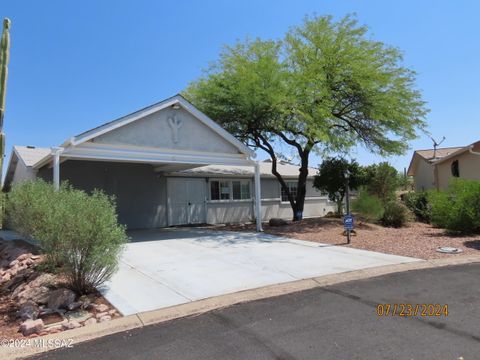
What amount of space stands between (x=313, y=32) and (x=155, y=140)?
8156 millimetres

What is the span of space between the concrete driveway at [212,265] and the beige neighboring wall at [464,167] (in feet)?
54.8

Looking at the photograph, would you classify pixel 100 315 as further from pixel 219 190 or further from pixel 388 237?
pixel 219 190

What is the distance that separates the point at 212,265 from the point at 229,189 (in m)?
12.1

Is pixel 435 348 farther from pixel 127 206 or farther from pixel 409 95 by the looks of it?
pixel 127 206

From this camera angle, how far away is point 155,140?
13.3 metres

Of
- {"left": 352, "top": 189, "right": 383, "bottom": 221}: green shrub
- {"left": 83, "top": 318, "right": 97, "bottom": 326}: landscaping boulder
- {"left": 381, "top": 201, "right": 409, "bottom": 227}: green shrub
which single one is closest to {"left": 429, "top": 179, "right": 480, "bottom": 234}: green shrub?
{"left": 381, "top": 201, "right": 409, "bottom": 227}: green shrub

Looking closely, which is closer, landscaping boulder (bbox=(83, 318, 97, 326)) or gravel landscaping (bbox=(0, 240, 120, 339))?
gravel landscaping (bbox=(0, 240, 120, 339))

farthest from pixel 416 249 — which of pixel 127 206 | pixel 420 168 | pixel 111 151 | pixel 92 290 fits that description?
pixel 420 168

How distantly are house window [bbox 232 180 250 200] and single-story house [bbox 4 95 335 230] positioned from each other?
0.11 ft

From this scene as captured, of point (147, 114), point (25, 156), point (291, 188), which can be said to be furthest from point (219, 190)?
point (25, 156)

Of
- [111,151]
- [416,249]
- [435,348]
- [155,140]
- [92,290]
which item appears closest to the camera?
[435,348]

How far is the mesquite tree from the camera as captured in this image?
14961mm

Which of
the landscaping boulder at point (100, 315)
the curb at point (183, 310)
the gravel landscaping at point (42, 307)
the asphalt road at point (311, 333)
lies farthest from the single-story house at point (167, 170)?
the asphalt road at point (311, 333)

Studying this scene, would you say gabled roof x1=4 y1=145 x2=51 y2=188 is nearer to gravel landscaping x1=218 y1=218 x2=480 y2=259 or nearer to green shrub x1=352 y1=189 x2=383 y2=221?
gravel landscaping x1=218 y1=218 x2=480 y2=259
